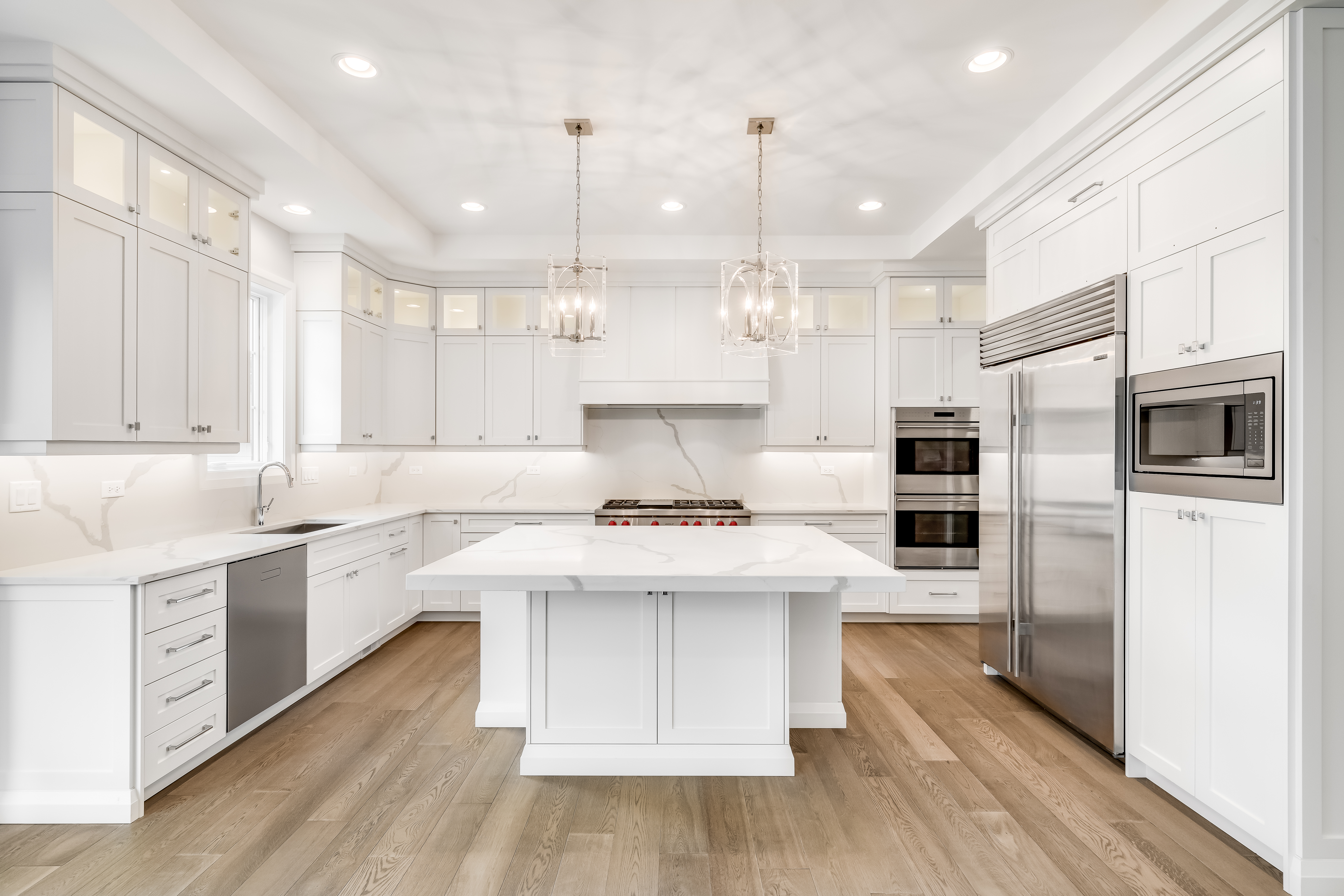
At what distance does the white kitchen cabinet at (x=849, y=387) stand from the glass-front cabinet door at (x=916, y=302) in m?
0.29

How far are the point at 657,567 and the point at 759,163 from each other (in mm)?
2136

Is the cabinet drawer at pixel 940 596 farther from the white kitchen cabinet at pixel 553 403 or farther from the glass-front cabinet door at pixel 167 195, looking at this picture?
the glass-front cabinet door at pixel 167 195

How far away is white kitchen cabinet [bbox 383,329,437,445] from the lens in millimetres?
4906

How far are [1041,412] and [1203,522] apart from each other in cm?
99

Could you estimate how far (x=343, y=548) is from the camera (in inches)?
151

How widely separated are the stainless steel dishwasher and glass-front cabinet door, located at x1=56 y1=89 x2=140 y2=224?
4.80ft

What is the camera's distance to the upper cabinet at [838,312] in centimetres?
514

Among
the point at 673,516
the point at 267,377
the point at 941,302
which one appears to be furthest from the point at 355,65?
the point at 941,302

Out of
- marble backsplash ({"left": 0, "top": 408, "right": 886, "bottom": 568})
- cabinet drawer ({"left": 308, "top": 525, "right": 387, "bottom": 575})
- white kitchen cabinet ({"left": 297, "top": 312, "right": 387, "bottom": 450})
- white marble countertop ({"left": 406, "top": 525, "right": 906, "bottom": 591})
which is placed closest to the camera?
white marble countertop ({"left": 406, "top": 525, "right": 906, "bottom": 591})

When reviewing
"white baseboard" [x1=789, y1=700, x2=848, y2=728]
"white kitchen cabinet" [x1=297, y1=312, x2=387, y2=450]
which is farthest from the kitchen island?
"white kitchen cabinet" [x1=297, y1=312, x2=387, y2=450]

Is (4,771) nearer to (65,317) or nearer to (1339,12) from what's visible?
(65,317)

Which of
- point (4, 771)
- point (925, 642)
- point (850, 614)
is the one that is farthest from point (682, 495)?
point (4, 771)

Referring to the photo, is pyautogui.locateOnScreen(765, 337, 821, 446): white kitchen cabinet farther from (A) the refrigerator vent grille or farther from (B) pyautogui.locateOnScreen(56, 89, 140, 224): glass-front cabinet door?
(B) pyautogui.locateOnScreen(56, 89, 140, 224): glass-front cabinet door

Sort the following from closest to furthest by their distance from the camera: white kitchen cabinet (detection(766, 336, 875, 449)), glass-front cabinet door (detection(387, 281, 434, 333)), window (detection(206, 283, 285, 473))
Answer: window (detection(206, 283, 285, 473)) → glass-front cabinet door (detection(387, 281, 434, 333)) → white kitchen cabinet (detection(766, 336, 875, 449))
